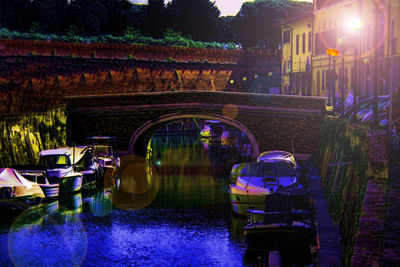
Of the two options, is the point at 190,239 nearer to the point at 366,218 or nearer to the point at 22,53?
the point at 366,218

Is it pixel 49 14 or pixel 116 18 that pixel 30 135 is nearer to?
pixel 49 14

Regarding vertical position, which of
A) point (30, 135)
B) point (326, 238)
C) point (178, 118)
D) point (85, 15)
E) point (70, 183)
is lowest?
point (70, 183)

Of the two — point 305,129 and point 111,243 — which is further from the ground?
point 305,129

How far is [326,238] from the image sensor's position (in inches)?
618

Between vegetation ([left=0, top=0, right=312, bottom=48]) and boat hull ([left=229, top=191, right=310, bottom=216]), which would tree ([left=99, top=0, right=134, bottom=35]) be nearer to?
vegetation ([left=0, top=0, right=312, bottom=48])

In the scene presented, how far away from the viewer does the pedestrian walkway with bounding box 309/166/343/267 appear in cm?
1421

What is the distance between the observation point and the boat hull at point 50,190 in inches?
1007

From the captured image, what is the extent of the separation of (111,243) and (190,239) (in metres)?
2.47

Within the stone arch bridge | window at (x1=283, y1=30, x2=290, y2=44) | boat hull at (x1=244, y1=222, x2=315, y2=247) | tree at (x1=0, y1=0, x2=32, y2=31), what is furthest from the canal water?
tree at (x1=0, y1=0, x2=32, y2=31)

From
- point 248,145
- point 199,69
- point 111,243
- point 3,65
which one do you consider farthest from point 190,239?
point 199,69

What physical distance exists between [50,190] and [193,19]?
50.4 meters

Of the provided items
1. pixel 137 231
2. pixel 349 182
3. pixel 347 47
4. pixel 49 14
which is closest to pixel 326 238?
pixel 349 182

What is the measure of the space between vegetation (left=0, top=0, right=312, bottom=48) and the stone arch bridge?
43.5 ft

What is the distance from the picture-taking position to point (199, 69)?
54156 millimetres
